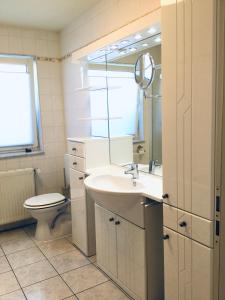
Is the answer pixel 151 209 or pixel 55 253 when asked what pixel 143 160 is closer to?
pixel 151 209

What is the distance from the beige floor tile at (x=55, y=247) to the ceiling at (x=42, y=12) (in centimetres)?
234

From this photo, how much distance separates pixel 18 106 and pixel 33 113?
0.63 feet

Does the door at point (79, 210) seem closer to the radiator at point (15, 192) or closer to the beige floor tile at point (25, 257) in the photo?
the beige floor tile at point (25, 257)

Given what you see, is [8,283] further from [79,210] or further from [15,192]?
[15,192]

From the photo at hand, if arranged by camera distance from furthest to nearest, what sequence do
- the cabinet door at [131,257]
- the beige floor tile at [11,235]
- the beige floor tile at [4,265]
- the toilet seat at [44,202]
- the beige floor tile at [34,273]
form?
the beige floor tile at [11,235] < the toilet seat at [44,202] < the beige floor tile at [4,265] < the beige floor tile at [34,273] < the cabinet door at [131,257]

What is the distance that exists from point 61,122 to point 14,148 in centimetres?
65

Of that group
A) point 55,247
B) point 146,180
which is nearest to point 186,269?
point 146,180

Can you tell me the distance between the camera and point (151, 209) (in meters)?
1.77

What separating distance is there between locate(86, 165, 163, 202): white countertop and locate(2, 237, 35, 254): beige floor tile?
1154 millimetres

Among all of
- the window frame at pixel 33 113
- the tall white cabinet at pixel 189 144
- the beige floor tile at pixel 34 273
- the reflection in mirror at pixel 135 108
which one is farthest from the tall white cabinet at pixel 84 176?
the tall white cabinet at pixel 189 144

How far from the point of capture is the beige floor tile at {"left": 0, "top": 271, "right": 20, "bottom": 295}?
7.18ft

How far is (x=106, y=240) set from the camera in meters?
2.24

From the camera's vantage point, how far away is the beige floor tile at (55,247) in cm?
276

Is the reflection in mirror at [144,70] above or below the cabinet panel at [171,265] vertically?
above
